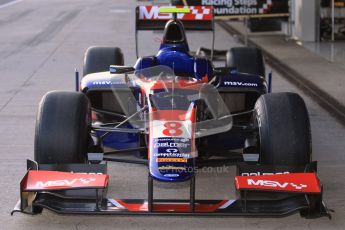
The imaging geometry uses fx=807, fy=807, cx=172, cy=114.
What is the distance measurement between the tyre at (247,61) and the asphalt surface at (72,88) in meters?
0.96

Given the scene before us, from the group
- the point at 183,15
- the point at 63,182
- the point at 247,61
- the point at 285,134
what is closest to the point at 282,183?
the point at 285,134

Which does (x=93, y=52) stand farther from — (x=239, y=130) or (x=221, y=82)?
(x=239, y=130)

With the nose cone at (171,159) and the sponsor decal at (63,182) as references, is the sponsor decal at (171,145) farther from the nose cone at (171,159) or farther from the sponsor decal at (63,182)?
the sponsor decal at (63,182)

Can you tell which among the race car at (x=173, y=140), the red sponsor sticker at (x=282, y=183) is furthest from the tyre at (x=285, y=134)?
the red sponsor sticker at (x=282, y=183)

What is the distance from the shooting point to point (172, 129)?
5.78 meters

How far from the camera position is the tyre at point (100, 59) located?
30.0 feet

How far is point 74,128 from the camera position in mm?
6090

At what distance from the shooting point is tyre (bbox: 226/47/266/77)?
922 centimetres

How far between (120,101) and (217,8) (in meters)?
10.9

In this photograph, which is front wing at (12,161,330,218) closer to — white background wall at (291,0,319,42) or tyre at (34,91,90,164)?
tyre at (34,91,90,164)

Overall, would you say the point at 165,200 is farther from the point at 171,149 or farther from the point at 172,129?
the point at 172,129

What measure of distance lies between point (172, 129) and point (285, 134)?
91cm

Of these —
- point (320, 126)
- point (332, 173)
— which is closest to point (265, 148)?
point (332, 173)

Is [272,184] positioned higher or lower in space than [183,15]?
lower
